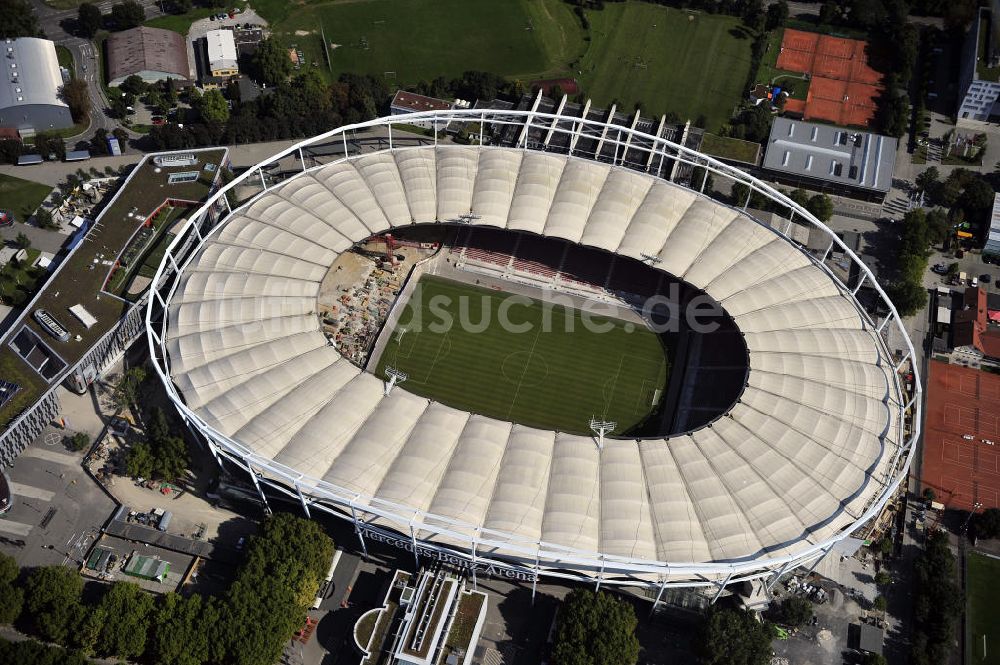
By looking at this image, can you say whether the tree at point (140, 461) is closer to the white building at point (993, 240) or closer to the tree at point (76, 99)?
the tree at point (76, 99)

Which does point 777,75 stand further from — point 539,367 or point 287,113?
point 287,113

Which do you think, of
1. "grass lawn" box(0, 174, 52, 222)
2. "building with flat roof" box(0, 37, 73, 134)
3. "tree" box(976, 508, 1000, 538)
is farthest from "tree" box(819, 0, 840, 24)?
"grass lawn" box(0, 174, 52, 222)

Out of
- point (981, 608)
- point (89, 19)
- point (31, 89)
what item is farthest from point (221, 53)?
point (981, 608)

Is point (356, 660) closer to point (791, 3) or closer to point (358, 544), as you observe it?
point (358, 544)

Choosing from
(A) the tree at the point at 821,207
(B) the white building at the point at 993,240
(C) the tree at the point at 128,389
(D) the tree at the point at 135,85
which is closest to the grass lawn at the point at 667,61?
(A) the tree at the point at 821,207

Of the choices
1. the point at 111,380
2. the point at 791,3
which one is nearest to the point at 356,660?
the point at 111,380

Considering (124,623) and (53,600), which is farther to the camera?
(53,600)
